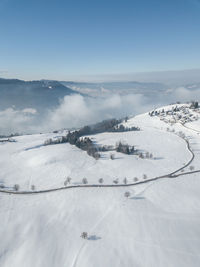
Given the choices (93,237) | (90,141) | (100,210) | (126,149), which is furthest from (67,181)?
(90,141)

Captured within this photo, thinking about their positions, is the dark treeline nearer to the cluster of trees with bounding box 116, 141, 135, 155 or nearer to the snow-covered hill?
the cluster of trees with bounding box 116, 141, 135, 155

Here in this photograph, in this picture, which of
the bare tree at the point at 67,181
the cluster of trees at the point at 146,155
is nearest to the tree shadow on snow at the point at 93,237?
the bare tree at the point at 67,181

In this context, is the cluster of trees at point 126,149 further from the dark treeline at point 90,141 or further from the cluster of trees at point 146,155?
the cluster of trees at point 146,155

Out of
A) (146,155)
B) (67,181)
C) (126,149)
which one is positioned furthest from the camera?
(126,149)

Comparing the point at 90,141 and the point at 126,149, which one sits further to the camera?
the point at 90,141

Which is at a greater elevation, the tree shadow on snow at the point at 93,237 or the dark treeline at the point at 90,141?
the tree shadow on snow at the point at 93,237

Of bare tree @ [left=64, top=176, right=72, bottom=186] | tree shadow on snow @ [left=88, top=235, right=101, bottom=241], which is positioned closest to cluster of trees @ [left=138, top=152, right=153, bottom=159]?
bare tree @ [left=64, top=176, right=72, bottom=186]

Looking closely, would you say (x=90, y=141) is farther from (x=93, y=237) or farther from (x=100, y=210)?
(x=93, y=237)

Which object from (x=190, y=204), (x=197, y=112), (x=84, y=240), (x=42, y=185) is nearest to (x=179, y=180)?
(x=190, y=204)

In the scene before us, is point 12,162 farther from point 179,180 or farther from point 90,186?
point 179,180
